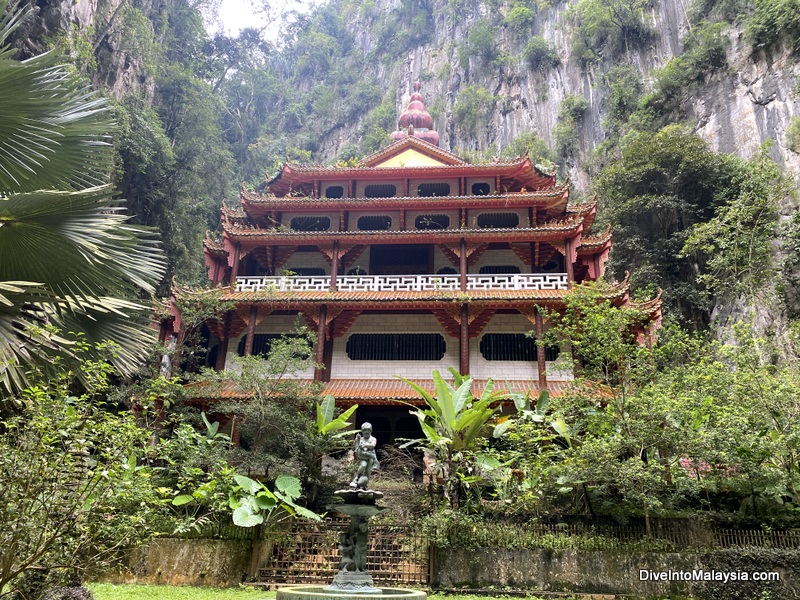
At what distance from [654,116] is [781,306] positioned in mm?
13742

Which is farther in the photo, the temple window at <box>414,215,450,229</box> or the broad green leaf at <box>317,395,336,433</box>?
the temple window at <box>414,215,450,229</box>

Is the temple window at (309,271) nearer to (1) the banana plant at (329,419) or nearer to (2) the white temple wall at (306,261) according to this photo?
(2) the white temple wall at (306,261)

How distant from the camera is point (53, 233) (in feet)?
23.8

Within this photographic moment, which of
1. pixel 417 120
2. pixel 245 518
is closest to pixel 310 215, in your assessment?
pixel 417 120

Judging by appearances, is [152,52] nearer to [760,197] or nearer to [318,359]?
[318,359]

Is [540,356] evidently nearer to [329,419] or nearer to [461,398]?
[461,398]

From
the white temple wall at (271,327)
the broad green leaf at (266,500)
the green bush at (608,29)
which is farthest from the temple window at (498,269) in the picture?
the green bush at (608,29)

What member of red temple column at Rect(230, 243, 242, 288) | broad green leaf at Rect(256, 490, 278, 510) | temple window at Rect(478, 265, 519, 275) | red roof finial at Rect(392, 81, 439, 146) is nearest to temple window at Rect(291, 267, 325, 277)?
red temple column at Rect(230, 243, 242, 288)

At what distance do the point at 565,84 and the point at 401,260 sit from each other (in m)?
23.0

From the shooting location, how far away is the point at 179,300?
17.3m

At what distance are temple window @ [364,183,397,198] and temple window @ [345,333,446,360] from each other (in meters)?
6.23

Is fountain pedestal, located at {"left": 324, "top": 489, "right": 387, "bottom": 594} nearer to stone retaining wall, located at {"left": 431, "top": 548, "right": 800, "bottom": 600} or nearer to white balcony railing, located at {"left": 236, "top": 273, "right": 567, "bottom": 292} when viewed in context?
stone retaining wall, located at {"left": 431, "top": 548, "right": 800, "bottom": 600}

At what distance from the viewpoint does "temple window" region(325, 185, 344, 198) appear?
2277cm

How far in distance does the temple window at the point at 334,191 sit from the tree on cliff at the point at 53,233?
46.3 ft
